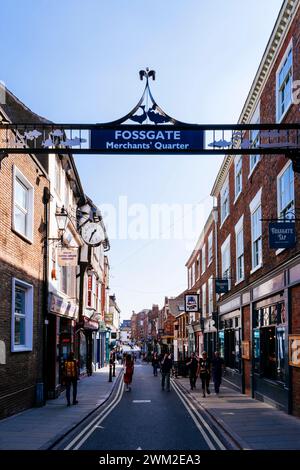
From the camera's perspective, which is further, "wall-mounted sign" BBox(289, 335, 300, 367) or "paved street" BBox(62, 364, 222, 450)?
"wall-mounted sign" BBox(289, 335, 300, 367)

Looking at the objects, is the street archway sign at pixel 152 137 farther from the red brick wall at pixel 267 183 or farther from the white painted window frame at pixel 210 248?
the white painted window frame at pixel 210 248

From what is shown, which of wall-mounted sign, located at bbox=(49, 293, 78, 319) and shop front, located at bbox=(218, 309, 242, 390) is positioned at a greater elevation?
wall-mounted sign, located at bbox=(49, 293, 78, 319)

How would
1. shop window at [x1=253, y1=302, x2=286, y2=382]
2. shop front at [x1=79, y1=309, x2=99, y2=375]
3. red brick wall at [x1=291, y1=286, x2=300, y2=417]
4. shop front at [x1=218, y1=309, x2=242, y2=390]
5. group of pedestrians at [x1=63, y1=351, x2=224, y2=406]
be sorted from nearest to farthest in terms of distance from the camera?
red brick wall at [x1=291, y1=286, x2=300, y2=417] → shop window at [x1=253, y1=302, x2=286, y2=382] → group of pedestrians at [x1=63, y1=351, x2=224, y2=406] → shop front at [x1=218, y1=309, x2=242, y2=390] → shop front at [x1=79, y1=309, x2=99, y2=375]

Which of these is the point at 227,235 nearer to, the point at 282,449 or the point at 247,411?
the point at 247,411

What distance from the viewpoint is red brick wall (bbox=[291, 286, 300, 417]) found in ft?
48.9

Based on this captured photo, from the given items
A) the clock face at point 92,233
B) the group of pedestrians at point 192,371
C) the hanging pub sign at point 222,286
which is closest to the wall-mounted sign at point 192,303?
the hanging pub sign at point 222,286

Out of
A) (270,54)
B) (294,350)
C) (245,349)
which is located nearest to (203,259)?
(245,349)

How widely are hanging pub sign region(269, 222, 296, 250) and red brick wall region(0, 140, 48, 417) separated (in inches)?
271

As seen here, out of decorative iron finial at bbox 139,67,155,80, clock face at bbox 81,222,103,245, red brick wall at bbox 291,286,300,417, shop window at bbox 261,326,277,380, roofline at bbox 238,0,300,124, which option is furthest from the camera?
clock face at bbox 81,222,103,245

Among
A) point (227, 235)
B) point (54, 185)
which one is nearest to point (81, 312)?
point (227, 235)

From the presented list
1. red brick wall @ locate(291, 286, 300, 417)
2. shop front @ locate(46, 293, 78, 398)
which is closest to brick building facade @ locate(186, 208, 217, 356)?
shop front @ locate(46, 293, 78, 398)

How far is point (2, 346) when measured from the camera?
14281mm

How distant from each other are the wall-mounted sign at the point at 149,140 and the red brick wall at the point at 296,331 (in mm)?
5494

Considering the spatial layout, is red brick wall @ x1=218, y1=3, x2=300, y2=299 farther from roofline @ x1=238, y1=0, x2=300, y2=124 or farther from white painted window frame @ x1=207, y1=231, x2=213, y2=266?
white painted window frame @ x1=207, y1=231, x2=213, y2=266
